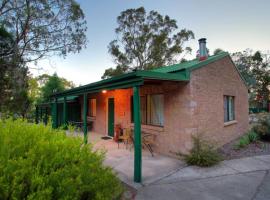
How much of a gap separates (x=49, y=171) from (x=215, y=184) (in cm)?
384

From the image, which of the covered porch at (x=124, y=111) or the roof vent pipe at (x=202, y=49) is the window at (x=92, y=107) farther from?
the roof vent pipe at (x=202, y=49)

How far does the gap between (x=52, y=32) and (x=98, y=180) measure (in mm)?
16874

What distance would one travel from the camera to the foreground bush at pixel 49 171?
5.34 ft

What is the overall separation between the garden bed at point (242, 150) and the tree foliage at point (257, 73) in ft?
87.8

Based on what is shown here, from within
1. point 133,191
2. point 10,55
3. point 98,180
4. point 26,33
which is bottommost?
point 133,191

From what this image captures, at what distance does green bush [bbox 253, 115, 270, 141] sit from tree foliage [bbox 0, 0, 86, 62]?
612 inches

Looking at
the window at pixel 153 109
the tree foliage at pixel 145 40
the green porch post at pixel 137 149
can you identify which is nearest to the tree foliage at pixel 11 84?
the tree foliage at pixel 145 40

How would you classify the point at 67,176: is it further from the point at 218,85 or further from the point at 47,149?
the point at 218,85

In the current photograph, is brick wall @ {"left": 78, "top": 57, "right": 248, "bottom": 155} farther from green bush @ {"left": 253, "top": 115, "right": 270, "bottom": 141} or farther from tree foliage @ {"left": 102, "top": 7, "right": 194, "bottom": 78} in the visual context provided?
tree foliage @ {"left": 102, "top": 7, "right": 194, "bottom": 78}

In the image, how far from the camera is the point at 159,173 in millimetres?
4887

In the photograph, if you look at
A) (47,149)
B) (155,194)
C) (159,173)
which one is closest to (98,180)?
(47,149)

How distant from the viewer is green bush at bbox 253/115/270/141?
30.9ft

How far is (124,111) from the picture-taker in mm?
9086

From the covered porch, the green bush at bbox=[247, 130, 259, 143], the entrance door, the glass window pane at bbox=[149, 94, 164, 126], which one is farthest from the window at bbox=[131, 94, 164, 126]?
the green bush at bbox=[247, 130, 259, 143]
